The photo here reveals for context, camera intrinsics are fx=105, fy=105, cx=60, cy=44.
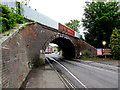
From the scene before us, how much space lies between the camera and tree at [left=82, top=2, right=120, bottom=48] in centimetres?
3388

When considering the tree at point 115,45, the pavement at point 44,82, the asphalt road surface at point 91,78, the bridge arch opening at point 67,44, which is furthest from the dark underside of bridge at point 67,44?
the pavement at point 44,82

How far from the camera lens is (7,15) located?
8664 millimetres

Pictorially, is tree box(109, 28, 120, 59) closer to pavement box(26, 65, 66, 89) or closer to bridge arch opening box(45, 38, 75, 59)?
bridge arch opening box(45, 38, 75, 59)

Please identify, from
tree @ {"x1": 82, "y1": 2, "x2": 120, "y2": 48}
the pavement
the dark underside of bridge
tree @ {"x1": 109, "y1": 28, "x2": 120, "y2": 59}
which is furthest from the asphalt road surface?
tree @ {"x1": 82, "y1": 2, "x2": 120, "y2": 48}

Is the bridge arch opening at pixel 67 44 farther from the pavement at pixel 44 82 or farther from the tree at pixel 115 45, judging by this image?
the pavement at pixel 44 82

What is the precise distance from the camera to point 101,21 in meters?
34.4

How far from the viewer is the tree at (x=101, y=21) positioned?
3388cm

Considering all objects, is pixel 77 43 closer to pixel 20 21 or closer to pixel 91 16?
pixel 91 16

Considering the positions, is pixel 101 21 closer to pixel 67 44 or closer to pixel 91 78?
pixel 67 44

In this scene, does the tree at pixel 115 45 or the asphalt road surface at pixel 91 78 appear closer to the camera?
the asphalt road surface at pixel 91 78

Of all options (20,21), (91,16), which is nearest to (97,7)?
(91,16)

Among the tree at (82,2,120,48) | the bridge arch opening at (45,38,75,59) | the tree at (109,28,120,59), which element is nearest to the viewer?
the tree at (109,28,120,59)

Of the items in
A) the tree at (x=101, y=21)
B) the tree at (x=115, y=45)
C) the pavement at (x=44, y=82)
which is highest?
the tree at (x=101, y=21)

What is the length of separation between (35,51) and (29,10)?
6.12m
